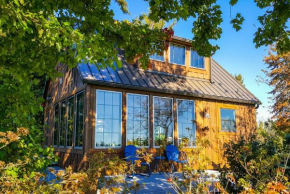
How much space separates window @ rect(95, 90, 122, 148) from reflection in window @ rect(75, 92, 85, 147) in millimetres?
567

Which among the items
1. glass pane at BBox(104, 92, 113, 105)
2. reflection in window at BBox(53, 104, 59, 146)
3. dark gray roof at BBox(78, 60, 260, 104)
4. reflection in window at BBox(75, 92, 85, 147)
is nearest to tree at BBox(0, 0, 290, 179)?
dark gray roof at BBox(78, 60, 260, 104)

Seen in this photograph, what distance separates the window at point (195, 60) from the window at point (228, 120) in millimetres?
2026

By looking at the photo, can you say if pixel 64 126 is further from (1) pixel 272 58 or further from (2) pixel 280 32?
(1) pixel 272 58

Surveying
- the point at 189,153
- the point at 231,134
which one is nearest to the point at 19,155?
the point at 189,153

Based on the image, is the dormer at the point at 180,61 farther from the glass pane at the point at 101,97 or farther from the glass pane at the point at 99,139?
the glass pane at the point at 99,139

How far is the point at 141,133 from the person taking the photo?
8.27m

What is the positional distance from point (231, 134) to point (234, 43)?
5008 mm

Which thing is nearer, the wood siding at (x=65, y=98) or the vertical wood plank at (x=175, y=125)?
the wood siding at (x=65, y=98)

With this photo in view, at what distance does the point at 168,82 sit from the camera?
30.3 ft

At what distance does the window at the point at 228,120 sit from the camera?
10.2m

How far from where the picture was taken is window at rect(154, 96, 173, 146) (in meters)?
8.59

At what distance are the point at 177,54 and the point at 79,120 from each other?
15.1 feet

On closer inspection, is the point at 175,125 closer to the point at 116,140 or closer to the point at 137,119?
the point at 137,119

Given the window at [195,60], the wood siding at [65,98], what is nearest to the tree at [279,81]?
the window at [195,60]
